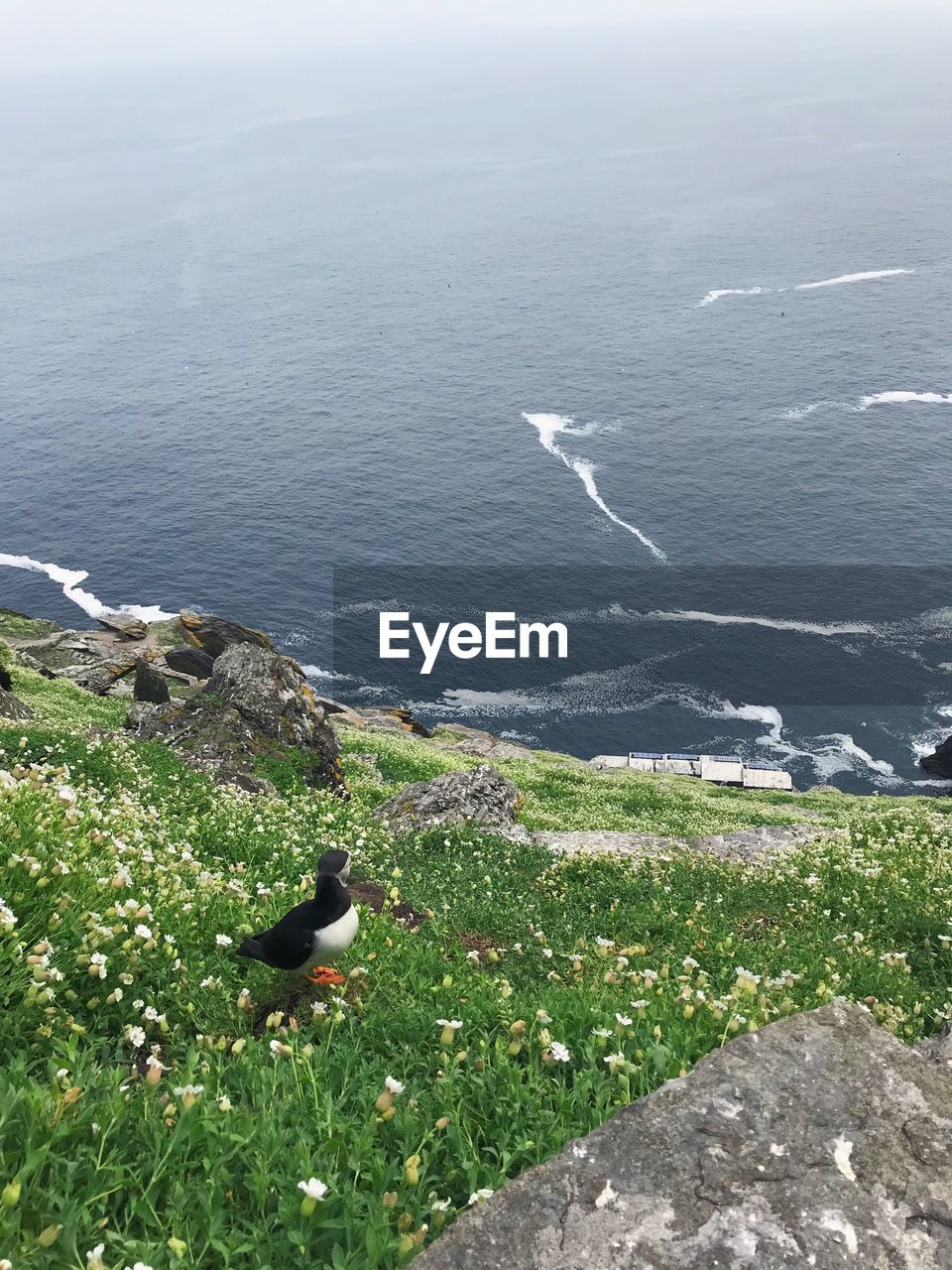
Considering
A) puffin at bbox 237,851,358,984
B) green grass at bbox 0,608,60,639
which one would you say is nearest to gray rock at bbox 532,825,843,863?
puffin at bbox 237,851,358,984

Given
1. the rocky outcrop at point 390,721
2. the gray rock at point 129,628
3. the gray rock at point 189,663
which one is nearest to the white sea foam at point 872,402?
the rocky outcrop at point 390,721

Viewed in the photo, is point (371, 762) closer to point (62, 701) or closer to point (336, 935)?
point (62, 701)

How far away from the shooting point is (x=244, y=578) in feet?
416

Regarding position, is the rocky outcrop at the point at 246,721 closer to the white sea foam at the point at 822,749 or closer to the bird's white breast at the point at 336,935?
the bird's white breast at the point at 336,935

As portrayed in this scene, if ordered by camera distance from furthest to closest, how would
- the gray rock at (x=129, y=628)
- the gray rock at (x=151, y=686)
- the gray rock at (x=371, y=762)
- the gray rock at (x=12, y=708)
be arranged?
the gray rock at (x=129, y=628), the gray rock at (x=151, y=686), the gray rock at (x=371, y=762), the gray rock at (x=12, y=708)

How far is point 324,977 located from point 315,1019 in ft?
2.65

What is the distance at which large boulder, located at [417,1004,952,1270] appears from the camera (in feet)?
17.0

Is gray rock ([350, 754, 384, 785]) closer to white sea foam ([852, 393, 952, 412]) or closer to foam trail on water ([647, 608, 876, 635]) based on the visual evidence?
foam trail on water ([647, 608, 876, 635])

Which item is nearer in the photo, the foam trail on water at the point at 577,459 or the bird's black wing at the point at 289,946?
the bird's black wing at the point at 289,946

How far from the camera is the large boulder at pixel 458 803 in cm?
2420

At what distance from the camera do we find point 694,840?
1068 inches

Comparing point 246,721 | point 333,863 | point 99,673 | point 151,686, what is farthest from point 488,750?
point 333,863

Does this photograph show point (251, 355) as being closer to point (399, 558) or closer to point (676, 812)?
point (399, 558)

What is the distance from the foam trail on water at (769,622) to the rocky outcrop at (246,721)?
96047mm
